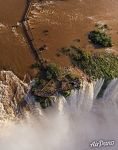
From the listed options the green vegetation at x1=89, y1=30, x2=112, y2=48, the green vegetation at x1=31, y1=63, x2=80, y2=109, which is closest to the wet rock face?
the green vegetation at x1=31, y1=63, x2=80, y2=109

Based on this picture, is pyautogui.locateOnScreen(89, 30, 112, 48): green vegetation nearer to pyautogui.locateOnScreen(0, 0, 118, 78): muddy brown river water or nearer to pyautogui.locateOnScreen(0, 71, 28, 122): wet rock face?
pyautogui.locateOnScreen(0, 0, 118, 78): muddy brown river water

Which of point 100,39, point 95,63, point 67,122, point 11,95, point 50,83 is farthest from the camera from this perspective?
point 100,39

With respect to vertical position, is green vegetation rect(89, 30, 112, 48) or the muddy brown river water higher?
the muddy brown river water

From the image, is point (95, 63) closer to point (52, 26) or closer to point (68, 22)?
point (68, 22)

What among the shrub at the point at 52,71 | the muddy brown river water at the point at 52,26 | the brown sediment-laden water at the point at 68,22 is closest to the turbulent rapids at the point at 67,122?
the shrub at the point at 52,71

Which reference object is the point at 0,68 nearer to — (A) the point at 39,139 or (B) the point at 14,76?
(B) the point at 14,76

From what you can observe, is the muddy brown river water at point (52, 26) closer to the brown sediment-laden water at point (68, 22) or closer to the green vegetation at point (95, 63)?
the brown sediment-laden water at point (68, 22)

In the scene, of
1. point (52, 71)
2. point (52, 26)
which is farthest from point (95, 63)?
point (52, 26)
